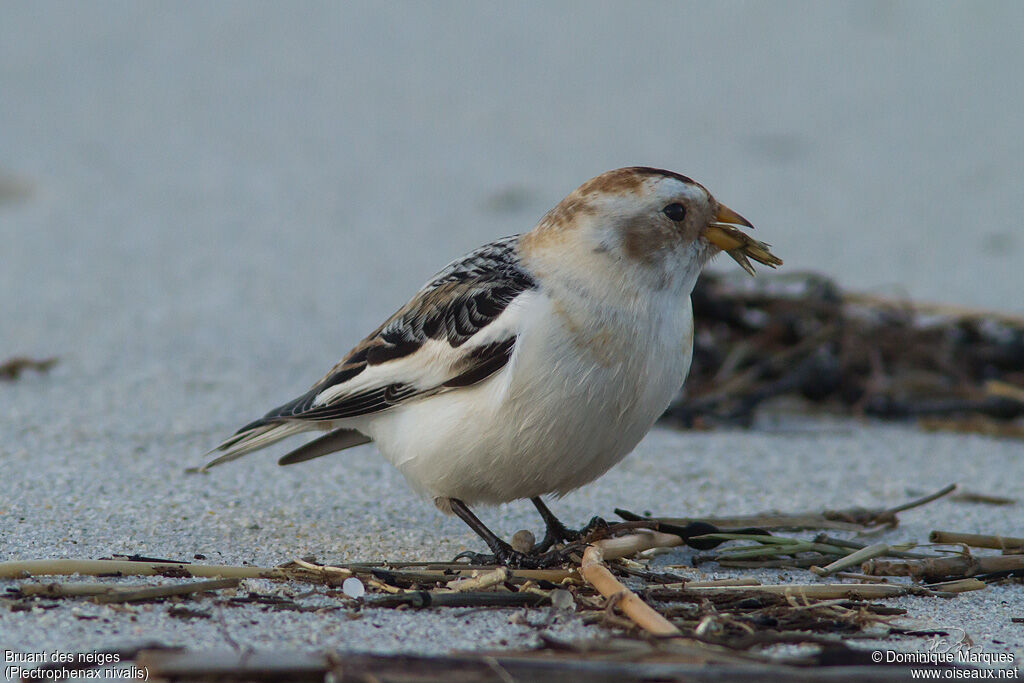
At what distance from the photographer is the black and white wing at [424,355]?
3227mm

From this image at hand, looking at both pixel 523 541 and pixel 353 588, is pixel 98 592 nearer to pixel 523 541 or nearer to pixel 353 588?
pixel 353 588

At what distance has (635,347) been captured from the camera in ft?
10.1

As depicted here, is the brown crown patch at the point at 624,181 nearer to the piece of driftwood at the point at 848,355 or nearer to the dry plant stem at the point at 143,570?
the dry plant stem at the point at 143,570

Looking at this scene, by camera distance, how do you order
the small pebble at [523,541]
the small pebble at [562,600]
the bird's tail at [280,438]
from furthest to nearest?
1. the bird's tail at [280,438]
2. the small pebble at [523,541]
3. the small pebble at [562,600]

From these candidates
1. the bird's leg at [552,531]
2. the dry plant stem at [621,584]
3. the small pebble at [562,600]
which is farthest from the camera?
the bird's leg at [552,531]

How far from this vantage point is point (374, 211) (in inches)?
276

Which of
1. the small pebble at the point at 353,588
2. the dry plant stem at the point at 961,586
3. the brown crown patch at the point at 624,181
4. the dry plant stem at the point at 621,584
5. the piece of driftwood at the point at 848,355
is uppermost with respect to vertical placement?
the brown crown patch at the point at 624,181

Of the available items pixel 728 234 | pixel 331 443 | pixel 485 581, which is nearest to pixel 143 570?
pixel 485 581

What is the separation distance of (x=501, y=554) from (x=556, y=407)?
51 centimetres

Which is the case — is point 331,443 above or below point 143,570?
above

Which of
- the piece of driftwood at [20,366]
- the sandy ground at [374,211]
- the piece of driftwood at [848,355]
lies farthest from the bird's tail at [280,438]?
the piece of driftwood at [848,355]

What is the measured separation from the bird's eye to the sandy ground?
99 centimetres

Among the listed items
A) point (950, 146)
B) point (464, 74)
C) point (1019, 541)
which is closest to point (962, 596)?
point (1019, 541)

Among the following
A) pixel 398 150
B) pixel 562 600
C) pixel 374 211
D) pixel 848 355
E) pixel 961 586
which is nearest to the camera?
pixel 562 600
